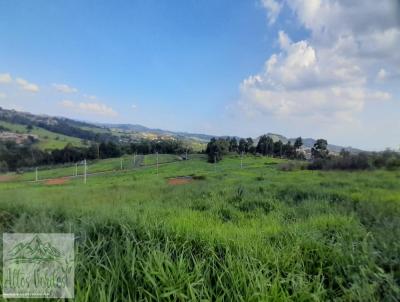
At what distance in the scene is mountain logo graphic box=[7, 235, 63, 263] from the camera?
270cm

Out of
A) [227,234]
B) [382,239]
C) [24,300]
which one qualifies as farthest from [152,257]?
[382,239]

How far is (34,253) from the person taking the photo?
2.80 meters

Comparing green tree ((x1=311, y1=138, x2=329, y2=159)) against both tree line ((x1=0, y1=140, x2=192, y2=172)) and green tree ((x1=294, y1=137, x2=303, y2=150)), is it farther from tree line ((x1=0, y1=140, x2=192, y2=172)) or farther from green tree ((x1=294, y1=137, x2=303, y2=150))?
tree line ((x1=0, y1=140, x2=192, y2=172))

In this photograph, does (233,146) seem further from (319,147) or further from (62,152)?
(62,152)

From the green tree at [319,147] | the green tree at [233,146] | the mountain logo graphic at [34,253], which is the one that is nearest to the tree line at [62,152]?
the green tree at [233,146]

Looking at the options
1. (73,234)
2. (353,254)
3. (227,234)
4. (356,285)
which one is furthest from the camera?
(227,234)

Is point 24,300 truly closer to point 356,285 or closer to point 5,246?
point 5,246

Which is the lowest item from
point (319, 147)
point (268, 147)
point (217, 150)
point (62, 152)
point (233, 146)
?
point (62, 152)

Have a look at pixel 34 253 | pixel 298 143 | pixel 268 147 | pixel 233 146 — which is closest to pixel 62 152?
pixel 233 146

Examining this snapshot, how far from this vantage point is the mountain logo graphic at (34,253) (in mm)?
2703

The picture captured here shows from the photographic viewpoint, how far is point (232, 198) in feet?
31.2

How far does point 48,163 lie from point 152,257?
225 feet

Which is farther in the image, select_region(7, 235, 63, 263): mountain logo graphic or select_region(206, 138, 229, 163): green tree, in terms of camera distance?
select_region(206, 138, 229, 163): green tree

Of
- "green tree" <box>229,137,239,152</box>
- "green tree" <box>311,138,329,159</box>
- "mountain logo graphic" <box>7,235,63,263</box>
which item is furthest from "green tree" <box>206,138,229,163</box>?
"mountain logo graphic" <box>7,235,63,263</box>
